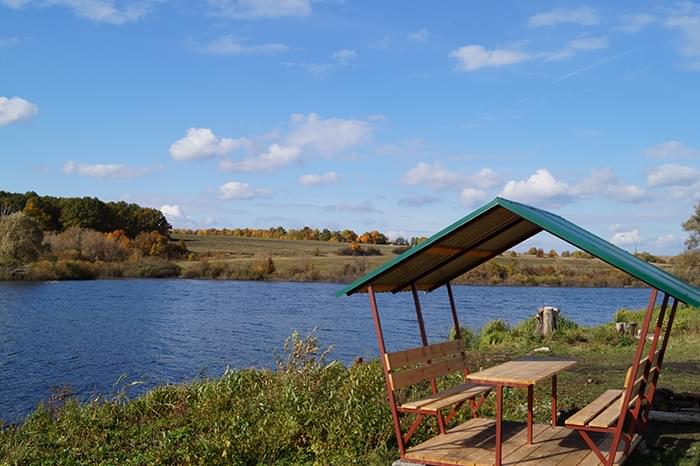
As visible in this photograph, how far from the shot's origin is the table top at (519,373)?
6375mm

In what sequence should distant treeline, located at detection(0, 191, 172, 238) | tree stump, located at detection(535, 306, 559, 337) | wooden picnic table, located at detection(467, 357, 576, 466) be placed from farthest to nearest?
1. distant treeline, located at detection(0, 191, 172, 238)
2. tree stump, located at detection(535, 306, 559, 337)
3. wooden picnic table, located at detection(467, 357, 576, 466)

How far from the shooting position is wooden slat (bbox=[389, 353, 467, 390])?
21.9ft

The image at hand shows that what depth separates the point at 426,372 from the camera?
7.39m

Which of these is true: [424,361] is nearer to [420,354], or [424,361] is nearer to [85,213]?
[420,354]

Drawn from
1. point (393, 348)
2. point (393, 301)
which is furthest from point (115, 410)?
point (393, 301)

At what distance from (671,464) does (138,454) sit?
5466 mm

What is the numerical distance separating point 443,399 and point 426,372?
558mm

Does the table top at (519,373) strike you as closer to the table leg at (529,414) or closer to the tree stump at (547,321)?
the table leg at (529,414)

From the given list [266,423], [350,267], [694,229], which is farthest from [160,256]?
[266,423]

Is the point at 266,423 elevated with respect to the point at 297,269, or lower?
lower

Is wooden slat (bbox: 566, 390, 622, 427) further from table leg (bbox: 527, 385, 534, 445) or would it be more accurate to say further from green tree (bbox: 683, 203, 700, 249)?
green tree (bbox: 683, 203, 700, 249)

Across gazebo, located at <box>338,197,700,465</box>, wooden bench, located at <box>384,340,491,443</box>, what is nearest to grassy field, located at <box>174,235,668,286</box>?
wooden bench, located at <box>384,340,491,443</box>

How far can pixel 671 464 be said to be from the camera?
273 inches

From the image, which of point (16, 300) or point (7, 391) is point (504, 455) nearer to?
point (7, 391)
